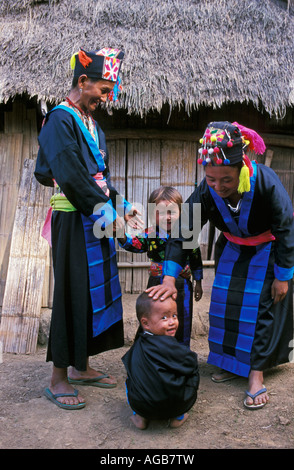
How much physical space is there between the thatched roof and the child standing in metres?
1.67

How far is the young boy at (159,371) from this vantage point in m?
2.60

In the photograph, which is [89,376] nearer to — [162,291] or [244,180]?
[162,291]

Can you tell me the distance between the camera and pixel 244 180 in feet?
9.07

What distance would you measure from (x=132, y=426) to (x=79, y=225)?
1.29 meters

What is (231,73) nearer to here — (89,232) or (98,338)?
(89,232)

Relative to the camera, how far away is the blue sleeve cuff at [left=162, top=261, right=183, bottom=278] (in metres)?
3.06

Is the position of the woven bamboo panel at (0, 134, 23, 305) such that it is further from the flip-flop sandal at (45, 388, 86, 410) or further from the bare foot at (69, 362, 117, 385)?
the flip-flop sandal at (45, 388, 86, 410)

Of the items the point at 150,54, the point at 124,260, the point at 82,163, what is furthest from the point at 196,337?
the point at 150,54

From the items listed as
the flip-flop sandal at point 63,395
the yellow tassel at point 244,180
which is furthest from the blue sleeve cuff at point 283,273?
the flip-flop sandal at point 63,395

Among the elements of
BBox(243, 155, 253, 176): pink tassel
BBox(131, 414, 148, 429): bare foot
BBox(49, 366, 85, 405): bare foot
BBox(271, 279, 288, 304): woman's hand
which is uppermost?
BBox(243, 155, 253, 176): pink tassel

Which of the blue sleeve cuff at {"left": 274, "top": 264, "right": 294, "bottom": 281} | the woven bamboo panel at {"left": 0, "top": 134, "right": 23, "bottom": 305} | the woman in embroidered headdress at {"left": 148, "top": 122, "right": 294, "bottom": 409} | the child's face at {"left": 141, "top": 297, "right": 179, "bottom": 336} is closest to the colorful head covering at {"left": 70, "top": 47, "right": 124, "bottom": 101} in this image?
the woman in embroidered headdress at {"left": 148, "top": 122, "right": 294, "bottom": 409}

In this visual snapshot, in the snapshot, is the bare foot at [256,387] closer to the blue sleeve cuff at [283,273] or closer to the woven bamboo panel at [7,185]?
the blue sleeve cuff at [283,273]

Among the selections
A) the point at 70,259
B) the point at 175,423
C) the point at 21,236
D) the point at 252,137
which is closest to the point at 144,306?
the point at 70,259

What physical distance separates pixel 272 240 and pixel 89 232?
1.24 metres
